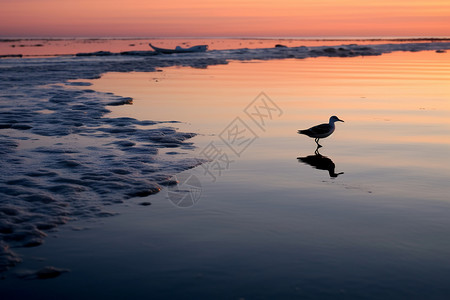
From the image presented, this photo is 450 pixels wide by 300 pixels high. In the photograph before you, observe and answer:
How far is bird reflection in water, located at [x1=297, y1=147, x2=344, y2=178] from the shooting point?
28.9 feet

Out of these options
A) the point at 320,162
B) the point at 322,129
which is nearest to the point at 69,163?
the point at 320,162

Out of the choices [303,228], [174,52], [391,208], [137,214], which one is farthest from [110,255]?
[174,52]

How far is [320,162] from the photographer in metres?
9.38

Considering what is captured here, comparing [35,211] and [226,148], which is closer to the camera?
[35,211]

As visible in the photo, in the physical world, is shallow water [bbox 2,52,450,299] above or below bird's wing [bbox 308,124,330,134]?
below

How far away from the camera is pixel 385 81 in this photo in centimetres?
2391

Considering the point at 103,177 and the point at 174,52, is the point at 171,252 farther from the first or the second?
the point at 174,52

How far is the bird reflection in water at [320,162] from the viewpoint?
28.9 feet

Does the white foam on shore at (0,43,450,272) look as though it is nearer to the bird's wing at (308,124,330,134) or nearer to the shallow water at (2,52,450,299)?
the shallow water at (2,52,450,299)

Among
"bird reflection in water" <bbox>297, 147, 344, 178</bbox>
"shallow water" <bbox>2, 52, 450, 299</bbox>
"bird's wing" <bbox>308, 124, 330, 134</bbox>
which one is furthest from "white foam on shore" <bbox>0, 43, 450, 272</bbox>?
"bird's wing" <bbox>308, 124, 330, 134</bbox>

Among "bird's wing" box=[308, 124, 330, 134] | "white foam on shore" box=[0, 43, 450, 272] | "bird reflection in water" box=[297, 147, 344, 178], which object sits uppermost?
"bird's wing" box=[308, 124, 330, 134]

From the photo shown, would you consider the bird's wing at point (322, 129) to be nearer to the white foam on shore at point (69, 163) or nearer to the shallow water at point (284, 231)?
the shallow water at point (284, 231)

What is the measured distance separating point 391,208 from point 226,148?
4414 mm

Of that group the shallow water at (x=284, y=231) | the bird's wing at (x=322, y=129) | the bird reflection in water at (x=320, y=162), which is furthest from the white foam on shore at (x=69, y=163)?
the bird's wing at (x=322, y=129)
